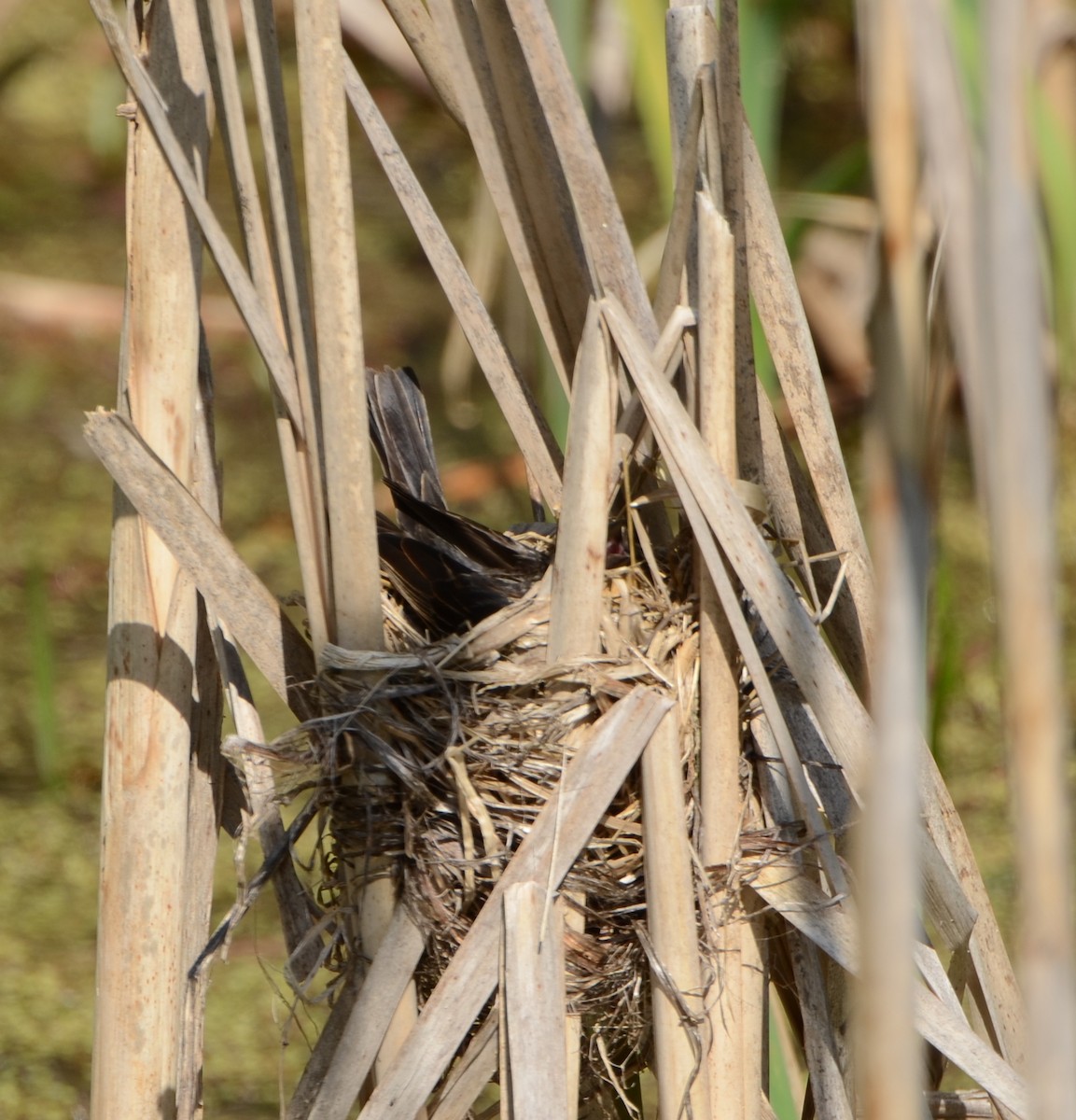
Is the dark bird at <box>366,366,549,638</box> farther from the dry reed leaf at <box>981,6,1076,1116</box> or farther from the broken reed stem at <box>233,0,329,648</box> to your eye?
the dry reed leaf at <box>981,6,1076,1116</box>

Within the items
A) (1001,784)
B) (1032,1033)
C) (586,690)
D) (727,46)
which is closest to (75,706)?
(1001,784)

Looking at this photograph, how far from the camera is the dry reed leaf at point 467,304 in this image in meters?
0.72

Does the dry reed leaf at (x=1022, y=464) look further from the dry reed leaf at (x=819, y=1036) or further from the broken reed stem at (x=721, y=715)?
the dry reed leaf at (x=819, y=1036)

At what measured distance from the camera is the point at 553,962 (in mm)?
641

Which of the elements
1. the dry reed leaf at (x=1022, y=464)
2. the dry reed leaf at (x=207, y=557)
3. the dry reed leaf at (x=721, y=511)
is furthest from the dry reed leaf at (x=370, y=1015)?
the dry reed leaf at (x=1022, y=464)

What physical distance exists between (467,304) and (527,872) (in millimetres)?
299

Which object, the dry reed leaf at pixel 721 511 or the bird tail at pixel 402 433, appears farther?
the bird tail at pixel 402 433

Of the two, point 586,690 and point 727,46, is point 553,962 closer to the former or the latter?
point 586,690

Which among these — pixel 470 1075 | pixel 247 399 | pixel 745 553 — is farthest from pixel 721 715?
pixel 247 399

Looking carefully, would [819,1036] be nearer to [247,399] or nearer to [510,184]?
[510,184]

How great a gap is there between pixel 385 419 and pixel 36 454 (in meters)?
1.47

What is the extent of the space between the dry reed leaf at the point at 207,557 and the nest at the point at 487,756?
43mm

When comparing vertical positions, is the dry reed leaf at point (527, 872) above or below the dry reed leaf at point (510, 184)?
below

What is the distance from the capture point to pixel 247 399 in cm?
237
